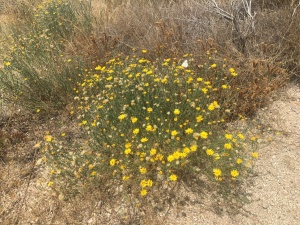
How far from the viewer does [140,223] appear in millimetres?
2279

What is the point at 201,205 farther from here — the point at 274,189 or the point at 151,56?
the point at 151,56

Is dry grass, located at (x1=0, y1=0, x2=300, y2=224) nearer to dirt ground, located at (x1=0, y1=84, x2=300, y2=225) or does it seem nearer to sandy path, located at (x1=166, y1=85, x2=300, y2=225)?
dirt ground, located at (x1=0, y1=84, x2=300, y2=225)

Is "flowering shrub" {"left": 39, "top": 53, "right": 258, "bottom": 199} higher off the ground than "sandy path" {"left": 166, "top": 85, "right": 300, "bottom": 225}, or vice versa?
"flowering shrub" {"left": 39, "top": 53, "right": 258, "bottom": 199}

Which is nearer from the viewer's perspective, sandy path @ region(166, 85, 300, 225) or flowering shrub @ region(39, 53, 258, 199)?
sandy path @ region(166, 85, 300, 225)

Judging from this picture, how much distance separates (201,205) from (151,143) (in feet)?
2.50

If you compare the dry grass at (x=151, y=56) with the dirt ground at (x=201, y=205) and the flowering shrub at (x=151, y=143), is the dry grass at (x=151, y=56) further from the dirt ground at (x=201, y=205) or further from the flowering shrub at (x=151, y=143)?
the flowering shrub at (x=151, y=143)

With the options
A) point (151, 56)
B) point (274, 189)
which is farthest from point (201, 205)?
point (151, 56)

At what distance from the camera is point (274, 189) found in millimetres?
2373

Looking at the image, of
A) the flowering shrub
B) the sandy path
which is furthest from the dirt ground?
the flowering shrub

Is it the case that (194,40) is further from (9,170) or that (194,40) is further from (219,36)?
(9,170)

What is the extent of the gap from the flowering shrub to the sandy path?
0.73ft

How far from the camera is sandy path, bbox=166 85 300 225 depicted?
7.20ft

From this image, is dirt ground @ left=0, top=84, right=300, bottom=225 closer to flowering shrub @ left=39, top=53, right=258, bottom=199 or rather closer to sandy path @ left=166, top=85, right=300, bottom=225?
sandy path @ left=166, top=85, right=300, bottom=225

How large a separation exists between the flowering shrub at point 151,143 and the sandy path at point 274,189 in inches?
8.7
